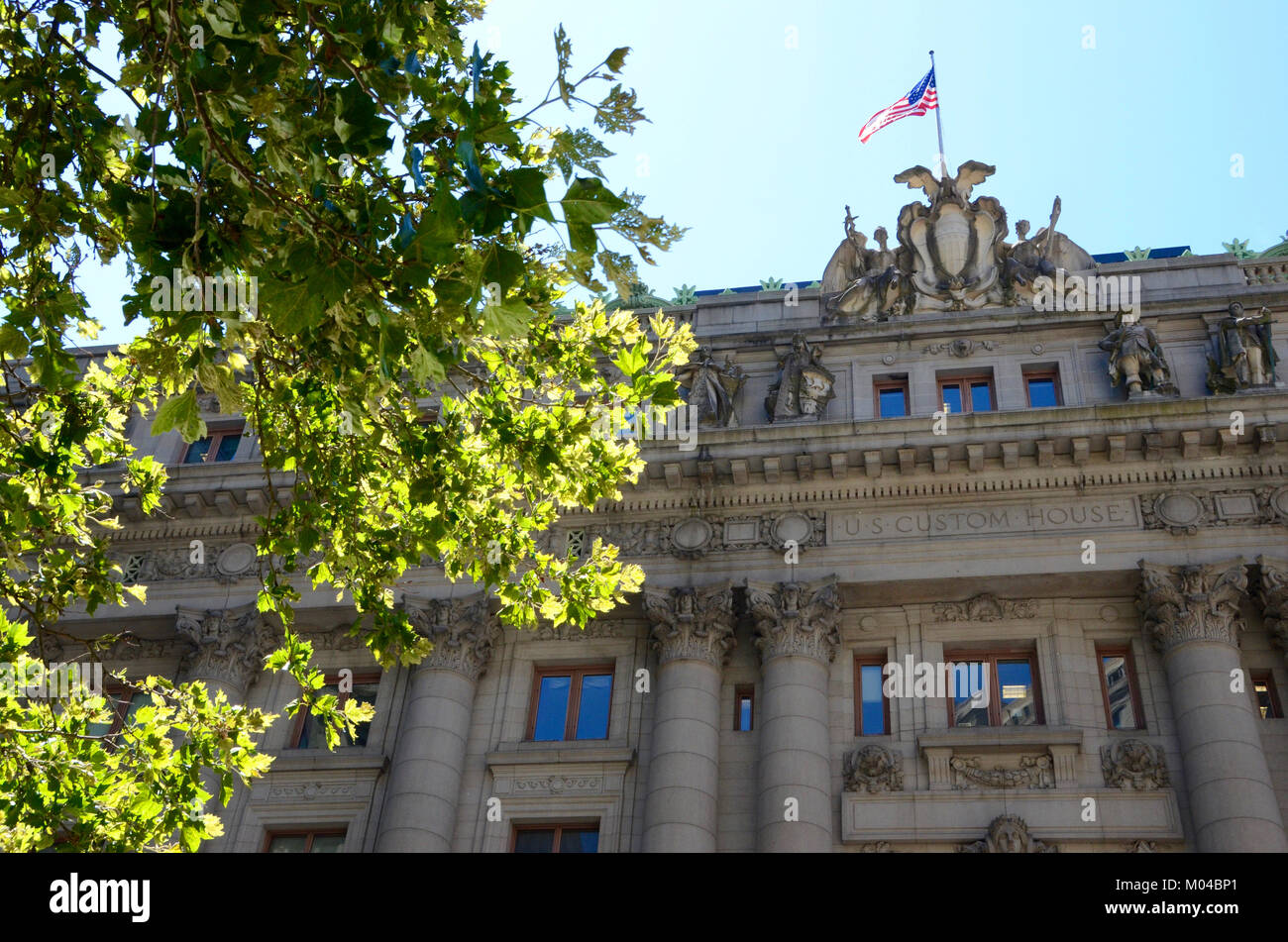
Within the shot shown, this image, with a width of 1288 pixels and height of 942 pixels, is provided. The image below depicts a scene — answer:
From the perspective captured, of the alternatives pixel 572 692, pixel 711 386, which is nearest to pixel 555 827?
pixel 572 692

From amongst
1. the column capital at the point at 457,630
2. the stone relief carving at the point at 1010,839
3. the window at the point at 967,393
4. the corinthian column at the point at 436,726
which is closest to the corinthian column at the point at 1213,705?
the stone relief carving at the point at 1010,839

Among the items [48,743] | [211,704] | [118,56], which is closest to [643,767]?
[211,704]

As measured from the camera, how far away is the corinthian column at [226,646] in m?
26.9

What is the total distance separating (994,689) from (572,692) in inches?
329

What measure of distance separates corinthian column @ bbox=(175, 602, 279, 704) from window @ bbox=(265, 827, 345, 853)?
10.5 feet

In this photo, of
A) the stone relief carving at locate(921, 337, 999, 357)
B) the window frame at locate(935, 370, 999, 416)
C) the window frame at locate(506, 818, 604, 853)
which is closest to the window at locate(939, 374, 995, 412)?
the window frame at locate(935, 370, 999, 416)

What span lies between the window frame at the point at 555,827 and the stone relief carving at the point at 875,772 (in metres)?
4.74

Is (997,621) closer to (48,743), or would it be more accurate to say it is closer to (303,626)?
(303,626)

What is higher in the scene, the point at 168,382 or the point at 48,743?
the point at 168,382

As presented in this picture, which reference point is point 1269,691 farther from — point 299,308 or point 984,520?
point 299,308

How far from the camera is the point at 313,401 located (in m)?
14.8

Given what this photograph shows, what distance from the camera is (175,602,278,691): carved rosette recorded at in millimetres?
26953

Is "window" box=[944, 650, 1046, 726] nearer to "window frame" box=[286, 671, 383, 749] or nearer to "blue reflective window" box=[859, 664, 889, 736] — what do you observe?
"blue reflective window" box=[859, 664, 889, 736]
